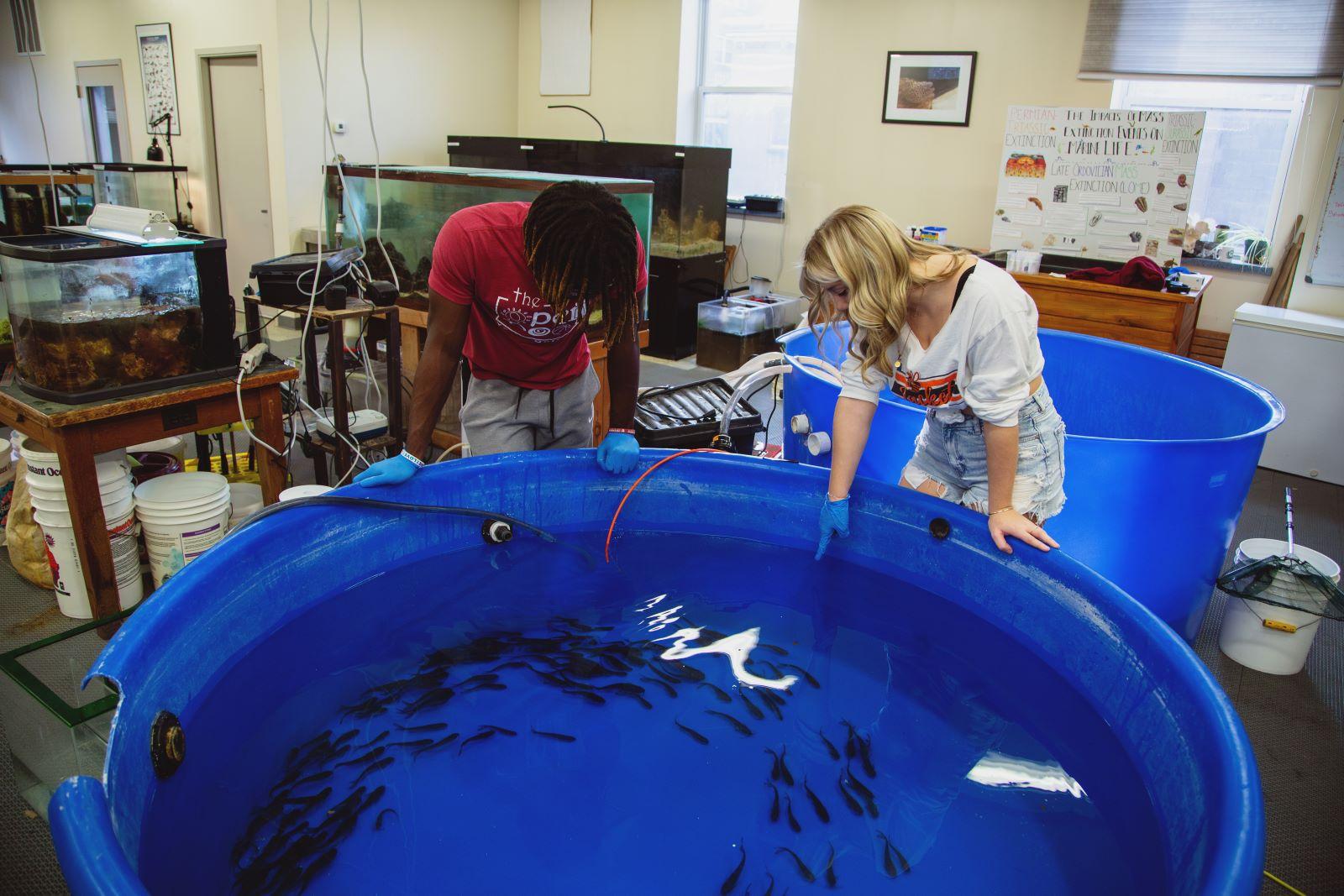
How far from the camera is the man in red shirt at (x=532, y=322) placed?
2.04 metres

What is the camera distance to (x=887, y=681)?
2121mm

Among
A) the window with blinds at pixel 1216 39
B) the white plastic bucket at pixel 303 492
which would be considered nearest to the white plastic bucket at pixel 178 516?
the white plastic bucket at pixel 303 492

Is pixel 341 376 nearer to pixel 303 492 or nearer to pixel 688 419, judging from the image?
pixel 303 492

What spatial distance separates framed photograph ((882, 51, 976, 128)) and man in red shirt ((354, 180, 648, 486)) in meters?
4.26

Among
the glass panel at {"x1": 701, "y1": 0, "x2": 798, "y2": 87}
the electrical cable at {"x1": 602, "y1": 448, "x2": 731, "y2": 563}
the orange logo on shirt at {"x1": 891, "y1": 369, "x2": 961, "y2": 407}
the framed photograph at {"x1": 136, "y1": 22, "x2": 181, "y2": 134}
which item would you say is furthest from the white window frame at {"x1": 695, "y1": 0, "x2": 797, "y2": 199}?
the orange logo on shirt at {"x1": 891, "y1": 369, "x2": 961, "y2": 407}

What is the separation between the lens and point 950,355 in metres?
1.86

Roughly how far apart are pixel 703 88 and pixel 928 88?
1960 mm

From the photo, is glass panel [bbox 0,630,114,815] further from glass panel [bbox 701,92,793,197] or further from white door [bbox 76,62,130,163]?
white door [bbox 76,62,130,163]

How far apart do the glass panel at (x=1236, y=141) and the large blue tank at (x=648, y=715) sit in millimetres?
3863

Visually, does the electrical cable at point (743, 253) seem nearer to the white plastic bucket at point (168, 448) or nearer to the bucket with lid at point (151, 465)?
the white plastic bucket at point (168, 448)

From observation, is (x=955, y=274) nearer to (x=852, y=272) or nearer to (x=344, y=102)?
(x=852, y=272)

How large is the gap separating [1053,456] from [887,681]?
69 centimetres

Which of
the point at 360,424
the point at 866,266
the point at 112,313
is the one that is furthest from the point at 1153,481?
the point at 112,313

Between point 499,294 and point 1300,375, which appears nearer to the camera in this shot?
point 499,294
